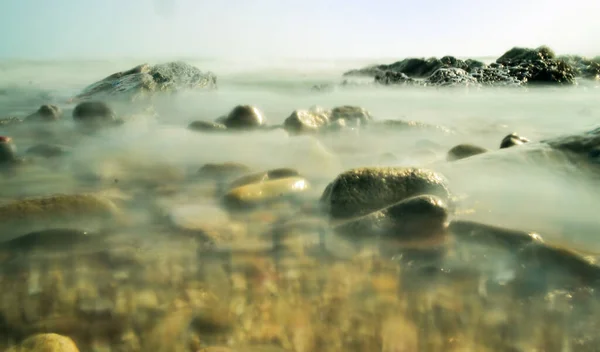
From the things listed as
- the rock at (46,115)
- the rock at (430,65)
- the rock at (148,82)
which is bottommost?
the rock at (46,115)

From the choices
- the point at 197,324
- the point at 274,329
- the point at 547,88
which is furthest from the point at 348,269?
the point at 547,88

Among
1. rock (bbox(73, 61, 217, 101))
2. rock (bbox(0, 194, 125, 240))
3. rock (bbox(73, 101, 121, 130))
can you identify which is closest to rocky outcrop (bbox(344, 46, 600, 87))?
rock (bbox(73, 61, 217, 101))

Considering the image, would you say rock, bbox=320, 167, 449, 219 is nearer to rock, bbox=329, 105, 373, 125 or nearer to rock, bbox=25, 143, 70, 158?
rock, bbox=25, 143, 70, 158

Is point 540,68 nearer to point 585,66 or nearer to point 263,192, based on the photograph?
point 585,66

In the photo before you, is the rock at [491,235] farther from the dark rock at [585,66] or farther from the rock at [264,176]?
the dark rock at [585,66]

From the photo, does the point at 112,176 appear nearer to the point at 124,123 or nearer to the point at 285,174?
the point at 285,174

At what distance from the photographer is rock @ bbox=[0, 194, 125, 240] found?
1898mm

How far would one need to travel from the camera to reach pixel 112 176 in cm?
287

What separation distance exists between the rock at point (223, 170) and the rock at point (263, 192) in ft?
1.56

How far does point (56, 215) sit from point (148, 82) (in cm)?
529

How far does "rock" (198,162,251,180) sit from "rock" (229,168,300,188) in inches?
10.2

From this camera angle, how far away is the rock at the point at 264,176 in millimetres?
2576

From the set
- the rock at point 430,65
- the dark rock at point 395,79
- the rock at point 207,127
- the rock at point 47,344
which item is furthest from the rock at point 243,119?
the rock at point 430,65

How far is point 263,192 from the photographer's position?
2.36 meters
